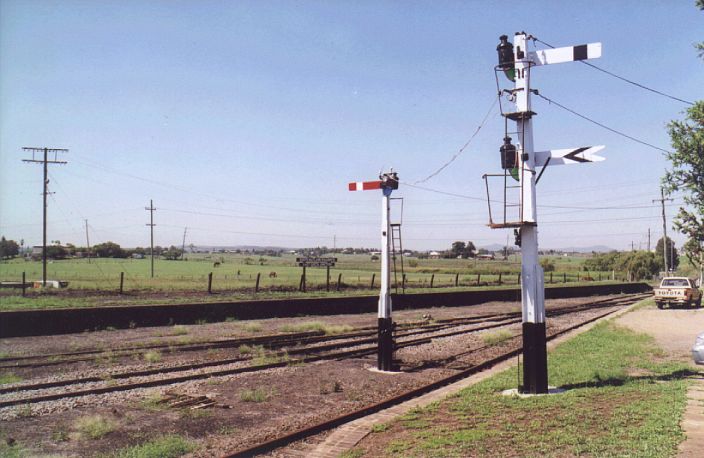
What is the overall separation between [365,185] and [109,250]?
377ft

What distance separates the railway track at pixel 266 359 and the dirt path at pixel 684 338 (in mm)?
5157

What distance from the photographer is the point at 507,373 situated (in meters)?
11.9

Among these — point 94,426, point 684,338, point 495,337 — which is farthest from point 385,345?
point 684,338

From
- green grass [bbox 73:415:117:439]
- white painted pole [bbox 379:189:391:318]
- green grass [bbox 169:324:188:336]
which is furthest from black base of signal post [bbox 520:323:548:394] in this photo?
green grass [bbox 169:324:188:336]

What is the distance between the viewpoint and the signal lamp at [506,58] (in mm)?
A: 9961

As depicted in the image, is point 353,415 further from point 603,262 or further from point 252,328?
point 603,262

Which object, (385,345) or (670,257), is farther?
(670,257)

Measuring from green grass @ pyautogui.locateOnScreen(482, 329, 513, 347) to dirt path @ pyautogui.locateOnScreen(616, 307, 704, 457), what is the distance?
445 centimetres

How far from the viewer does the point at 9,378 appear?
10984mm

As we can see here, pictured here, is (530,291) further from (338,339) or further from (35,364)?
(35,364)

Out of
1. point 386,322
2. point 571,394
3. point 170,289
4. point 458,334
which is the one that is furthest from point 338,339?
point 170,289

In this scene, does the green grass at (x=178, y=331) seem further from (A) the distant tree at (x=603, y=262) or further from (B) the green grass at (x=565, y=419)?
(A) the distant tree at (x=603, y=262)

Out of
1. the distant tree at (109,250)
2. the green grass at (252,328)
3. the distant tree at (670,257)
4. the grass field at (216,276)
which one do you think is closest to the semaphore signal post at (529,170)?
the green grass at (252,328)

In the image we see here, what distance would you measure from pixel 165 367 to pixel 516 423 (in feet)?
26.0
